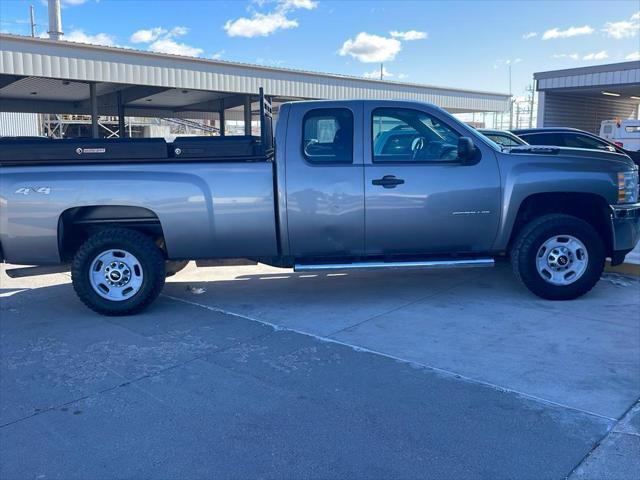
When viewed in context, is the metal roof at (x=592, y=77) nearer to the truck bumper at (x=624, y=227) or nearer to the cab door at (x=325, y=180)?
the truck bumper at (x=624, y=227)

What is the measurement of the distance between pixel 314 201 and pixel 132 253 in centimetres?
187

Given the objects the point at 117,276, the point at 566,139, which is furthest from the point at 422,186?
the point at 566,139

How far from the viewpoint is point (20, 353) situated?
505cm

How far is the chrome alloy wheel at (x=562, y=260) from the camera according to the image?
246 inches

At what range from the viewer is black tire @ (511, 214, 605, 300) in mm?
6164

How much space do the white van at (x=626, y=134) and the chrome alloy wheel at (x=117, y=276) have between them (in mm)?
16798

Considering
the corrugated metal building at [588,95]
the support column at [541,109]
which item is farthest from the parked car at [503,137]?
the support column at [541,109]

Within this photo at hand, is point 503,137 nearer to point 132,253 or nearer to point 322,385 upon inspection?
point 132,253

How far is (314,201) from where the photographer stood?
589cm

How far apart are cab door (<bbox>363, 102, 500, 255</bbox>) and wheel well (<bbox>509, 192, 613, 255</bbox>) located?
43 centimetres

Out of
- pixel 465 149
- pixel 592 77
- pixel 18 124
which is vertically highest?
pixel 18 124

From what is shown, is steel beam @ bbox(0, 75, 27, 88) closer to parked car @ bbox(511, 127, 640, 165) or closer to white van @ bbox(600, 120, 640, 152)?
parked car @ bbox(511, 127, 640, 165)

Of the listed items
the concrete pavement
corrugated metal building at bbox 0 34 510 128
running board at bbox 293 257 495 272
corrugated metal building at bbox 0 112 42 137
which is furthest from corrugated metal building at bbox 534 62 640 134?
corrugated metal building at bbox 0 112 42 137

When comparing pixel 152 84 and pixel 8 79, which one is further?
pixel 8 79
